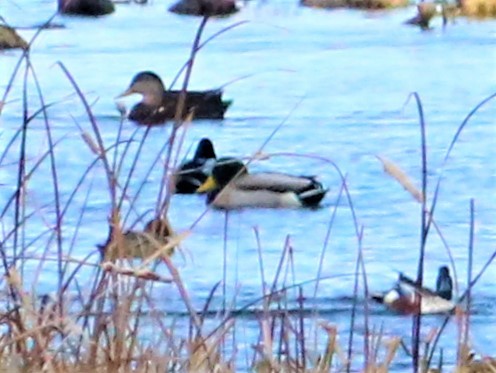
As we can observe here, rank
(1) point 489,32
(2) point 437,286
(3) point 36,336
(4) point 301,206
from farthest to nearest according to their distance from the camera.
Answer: (1) point 489,32
(4) point 301,206
(2) point 437,286
(3) point 36,336

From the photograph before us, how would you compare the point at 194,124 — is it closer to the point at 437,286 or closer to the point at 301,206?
the point at 301,206

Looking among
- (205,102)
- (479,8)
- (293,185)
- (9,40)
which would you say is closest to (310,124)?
(293,185)

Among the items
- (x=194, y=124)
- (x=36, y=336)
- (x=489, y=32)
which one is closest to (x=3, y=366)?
(x=36, y=336)

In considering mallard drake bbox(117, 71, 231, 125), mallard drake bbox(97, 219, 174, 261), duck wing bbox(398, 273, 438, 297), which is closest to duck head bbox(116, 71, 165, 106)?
mallard drake bbox(117, 71, 231, 125)

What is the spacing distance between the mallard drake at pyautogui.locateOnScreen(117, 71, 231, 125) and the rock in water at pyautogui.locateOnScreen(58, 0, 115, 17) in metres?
0.11

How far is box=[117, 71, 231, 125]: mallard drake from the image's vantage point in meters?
1.29

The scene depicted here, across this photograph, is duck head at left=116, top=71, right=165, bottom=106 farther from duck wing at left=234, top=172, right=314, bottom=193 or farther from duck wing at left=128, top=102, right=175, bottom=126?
duck wing at left=234, top=172, right=314, bottom=193

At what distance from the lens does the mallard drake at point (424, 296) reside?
50.6 inches

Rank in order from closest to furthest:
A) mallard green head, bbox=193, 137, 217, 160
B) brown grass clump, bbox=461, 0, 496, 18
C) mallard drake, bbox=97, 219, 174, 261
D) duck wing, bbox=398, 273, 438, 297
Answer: mallard drake, bbox=97, 219, 174, 261 < duck wing, bbox=398, 273, 438, 297 < mallard green head, bbox=193, 137, 217, 160 < brown grass clump, bbox=461, 0, 496, 18

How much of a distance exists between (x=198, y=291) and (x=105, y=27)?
0.39m

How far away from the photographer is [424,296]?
1271 mm

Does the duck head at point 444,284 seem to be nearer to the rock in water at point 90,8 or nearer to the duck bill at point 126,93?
the duck bill at point 126,93

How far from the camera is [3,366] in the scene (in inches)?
37.0

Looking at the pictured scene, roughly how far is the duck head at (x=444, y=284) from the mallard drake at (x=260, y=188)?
19cm
